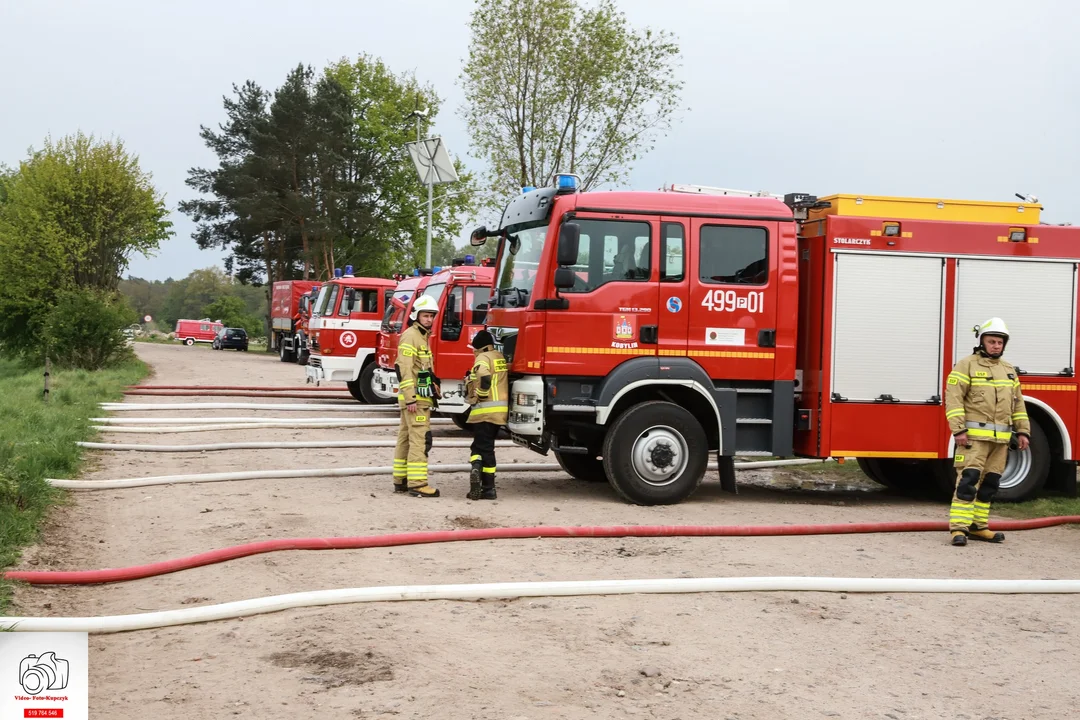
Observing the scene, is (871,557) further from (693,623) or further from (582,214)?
(582,214)

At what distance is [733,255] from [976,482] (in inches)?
115

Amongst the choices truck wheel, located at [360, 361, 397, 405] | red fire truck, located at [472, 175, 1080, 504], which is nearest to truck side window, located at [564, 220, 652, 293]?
red fire truck, located at [472, 175, 1080, 504]

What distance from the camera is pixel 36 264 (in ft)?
105

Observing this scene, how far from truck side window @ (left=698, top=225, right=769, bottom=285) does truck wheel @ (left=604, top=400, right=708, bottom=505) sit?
1280 mm

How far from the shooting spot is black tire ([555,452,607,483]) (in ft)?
37.7

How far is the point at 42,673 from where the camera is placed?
3.35 meters

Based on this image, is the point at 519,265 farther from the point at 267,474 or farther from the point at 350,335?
the point at 350,335

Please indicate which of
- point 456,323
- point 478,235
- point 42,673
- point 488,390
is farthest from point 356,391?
point 42,673

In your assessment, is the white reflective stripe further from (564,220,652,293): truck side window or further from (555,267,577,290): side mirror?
(555,267,577,290): side mirror

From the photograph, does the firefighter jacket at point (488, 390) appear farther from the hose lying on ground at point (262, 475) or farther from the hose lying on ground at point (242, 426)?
the hose lying on ground at point (242, 426)

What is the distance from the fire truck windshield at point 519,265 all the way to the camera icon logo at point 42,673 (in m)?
6.86

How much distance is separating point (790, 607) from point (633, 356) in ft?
12.9

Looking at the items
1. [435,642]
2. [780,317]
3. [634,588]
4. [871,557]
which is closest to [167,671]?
[435,642]

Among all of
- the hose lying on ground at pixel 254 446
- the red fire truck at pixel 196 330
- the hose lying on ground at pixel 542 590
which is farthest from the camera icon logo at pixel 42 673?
the red fire truck at pixel 196 330
